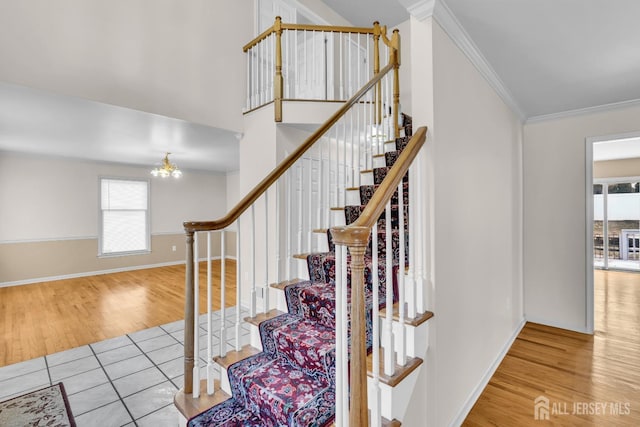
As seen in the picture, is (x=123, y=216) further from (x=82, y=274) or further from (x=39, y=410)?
(x=39, y=410)

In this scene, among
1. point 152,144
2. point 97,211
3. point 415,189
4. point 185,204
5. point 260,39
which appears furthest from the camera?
point 185,204

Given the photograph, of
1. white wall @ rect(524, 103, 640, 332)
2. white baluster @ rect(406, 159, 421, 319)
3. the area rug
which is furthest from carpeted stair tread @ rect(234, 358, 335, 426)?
white wall @ rect(524, 103, 640, 332)

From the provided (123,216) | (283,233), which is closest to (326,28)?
(283,233)

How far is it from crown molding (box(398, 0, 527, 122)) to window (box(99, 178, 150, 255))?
22.7ft

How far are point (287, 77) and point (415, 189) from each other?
2837 millimetres

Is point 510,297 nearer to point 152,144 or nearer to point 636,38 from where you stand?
point 636,38

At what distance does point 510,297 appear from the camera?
308cm

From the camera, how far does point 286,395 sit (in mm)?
1392

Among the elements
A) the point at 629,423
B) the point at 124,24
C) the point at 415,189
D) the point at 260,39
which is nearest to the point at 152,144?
the point at 124,24

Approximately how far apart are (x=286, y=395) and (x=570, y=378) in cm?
254

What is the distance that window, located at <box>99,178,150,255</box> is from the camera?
6.24 metres

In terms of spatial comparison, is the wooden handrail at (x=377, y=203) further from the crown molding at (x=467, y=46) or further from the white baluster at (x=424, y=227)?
the crown molding at (x=467, y=46)

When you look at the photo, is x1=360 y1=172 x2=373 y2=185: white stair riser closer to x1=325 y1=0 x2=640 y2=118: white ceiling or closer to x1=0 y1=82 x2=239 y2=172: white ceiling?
x1=325 y1=0 x2=640 y2=118: white ceiling

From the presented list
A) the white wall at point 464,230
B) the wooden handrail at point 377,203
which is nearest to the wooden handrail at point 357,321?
the wooden handrail at point 377,203
